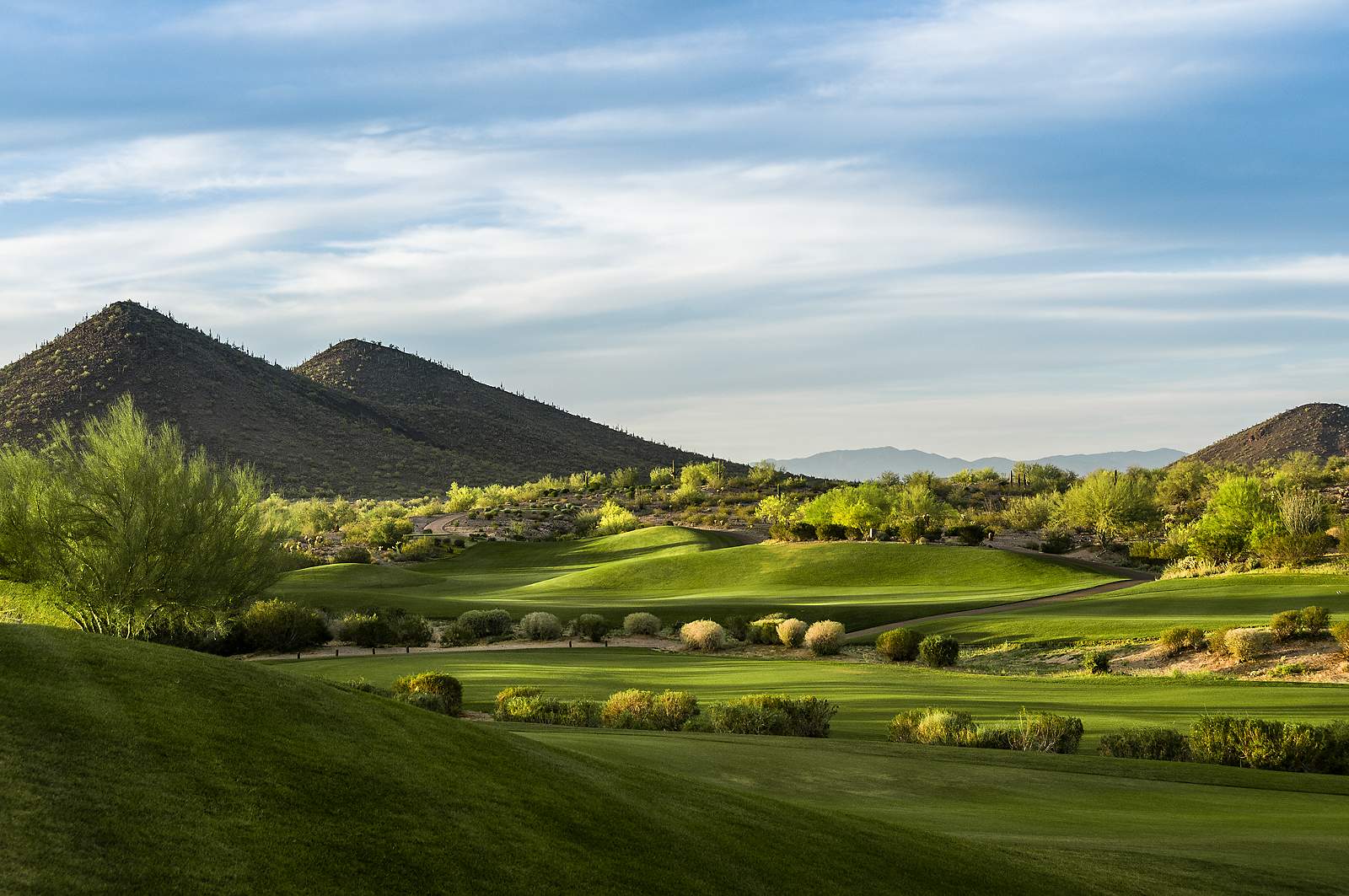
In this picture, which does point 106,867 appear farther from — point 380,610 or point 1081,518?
point 1081,518

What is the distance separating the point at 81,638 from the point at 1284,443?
541 feet

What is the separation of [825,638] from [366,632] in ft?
58.1

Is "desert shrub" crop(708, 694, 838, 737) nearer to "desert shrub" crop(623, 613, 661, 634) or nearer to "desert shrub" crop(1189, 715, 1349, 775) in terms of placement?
"desert shrub" crop(1189, 715, 1349, 775)

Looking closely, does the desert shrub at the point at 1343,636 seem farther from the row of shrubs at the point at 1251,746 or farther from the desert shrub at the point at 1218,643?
the row of shrubs at the point at 1251,746

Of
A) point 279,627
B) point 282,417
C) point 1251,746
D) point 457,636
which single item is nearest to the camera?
point 1251,746

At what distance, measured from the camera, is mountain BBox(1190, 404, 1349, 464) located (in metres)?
145

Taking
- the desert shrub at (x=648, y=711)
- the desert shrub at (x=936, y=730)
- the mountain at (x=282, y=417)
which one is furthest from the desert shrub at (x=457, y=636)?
the mountain at (x=282, y=417)

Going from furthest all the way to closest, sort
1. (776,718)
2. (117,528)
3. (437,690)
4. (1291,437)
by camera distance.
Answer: (1291,437) < (117,528) < (437,690) < (776,718)

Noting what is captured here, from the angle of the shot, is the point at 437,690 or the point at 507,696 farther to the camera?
the point at 507,696

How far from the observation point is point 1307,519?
53.0m

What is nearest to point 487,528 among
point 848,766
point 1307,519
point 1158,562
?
point 1158,562

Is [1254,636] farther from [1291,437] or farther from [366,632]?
[1291,437]

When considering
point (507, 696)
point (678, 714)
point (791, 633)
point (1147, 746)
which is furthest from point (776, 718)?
point (791, 633)

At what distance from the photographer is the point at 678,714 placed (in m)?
23.2
